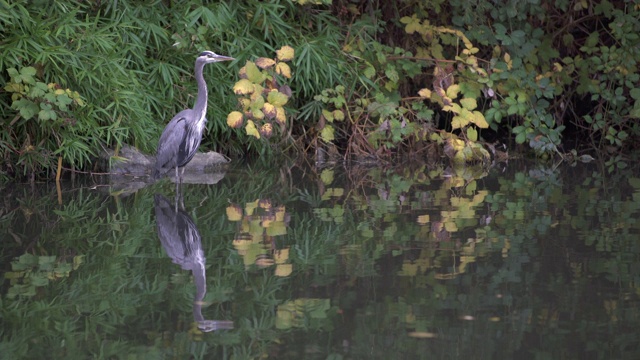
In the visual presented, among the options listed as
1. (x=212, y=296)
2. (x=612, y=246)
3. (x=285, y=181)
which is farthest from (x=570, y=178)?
(x=212, y=296)

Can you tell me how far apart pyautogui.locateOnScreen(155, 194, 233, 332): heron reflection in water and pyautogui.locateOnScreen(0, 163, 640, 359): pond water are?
0.01 m

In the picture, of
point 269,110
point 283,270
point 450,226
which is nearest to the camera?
point 283,270

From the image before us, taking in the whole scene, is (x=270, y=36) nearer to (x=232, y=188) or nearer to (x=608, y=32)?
(x=232, y=188)

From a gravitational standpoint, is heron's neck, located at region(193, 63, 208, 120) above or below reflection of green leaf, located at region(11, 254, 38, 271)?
above

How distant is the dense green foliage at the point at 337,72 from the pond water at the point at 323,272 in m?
0.85

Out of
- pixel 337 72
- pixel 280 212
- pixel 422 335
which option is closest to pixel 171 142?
pixel 280 212

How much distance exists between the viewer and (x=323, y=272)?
4.46 meters

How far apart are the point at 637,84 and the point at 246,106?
3.61 meters

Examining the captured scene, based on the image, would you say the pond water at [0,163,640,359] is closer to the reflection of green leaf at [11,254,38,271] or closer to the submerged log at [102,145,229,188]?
the reflection of green leaf at [11,254,38,271]

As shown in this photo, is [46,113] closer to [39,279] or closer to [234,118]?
[234,118]

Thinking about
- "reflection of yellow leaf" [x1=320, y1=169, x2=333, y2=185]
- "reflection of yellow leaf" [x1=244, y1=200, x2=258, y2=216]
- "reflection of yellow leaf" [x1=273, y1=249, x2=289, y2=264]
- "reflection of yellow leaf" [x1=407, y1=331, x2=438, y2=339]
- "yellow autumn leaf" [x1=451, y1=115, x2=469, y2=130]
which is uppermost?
"yellow autumn leaf" [x1=451, y1=115, x2=469, y2=130]

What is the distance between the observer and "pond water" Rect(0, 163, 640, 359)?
3.46 metres

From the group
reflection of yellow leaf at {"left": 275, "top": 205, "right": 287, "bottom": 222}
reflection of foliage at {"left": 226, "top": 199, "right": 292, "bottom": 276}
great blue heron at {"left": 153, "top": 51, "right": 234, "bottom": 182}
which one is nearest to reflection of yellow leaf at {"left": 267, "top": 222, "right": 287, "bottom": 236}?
reflection of foliage at {"left": 226, "top": 199, "right": 292, "bottom": 276}

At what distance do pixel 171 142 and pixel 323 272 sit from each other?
10.1ft
